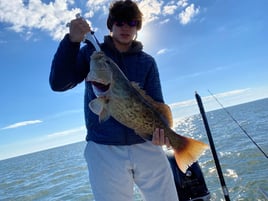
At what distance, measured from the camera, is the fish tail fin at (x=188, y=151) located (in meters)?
2.95

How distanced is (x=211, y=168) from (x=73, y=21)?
12.3m

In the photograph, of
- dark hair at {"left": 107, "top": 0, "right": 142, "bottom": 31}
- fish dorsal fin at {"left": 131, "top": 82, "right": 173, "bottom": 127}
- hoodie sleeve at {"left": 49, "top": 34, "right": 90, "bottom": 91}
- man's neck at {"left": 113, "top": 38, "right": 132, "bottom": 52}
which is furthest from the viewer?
man's neck at {"left": 113, "top": 38, "right": 132, "bottom": 52}

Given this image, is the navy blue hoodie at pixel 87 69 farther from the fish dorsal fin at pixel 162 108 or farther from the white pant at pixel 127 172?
the fish dorsal fin at pixel 162 108

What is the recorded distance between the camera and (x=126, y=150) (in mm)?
3035

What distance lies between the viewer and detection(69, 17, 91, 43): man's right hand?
8.84 ft

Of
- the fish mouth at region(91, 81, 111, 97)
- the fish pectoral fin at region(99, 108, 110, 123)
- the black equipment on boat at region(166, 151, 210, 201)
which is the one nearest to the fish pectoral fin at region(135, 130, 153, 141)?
the fish pectoral fin at region(99, 108, 110, 123)

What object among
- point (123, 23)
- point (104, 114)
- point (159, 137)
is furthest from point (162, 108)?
point (123, 23)

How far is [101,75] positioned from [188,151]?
3.82 ft

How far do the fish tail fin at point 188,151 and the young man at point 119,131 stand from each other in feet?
0.56

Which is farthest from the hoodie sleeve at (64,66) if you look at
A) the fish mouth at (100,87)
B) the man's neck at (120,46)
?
the man's neck at (120,46)

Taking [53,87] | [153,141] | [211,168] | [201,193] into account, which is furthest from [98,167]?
[211,168]

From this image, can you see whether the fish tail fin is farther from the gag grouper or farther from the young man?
the young man

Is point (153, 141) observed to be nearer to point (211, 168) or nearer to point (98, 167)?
point (98, 167)

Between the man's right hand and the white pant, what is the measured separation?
107cm
